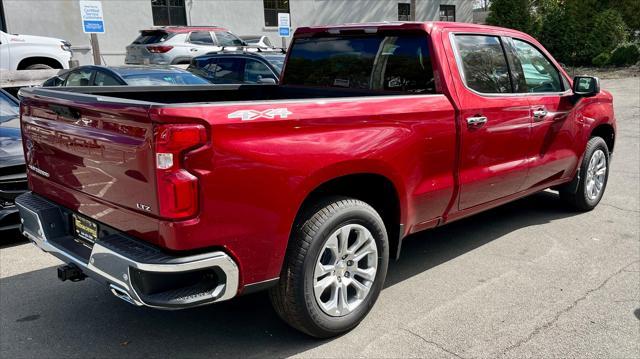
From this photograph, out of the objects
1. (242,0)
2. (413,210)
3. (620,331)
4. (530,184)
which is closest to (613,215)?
(530,184)

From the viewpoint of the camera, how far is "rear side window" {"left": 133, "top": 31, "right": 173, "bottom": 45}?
59.3ft

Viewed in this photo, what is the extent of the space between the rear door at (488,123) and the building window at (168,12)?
66.9 ft

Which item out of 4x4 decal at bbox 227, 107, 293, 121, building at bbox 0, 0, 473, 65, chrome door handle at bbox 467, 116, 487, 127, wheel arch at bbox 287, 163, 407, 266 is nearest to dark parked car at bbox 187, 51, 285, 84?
chrome door handle at bbox 467, 116, 487, 127

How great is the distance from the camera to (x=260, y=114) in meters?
2.91

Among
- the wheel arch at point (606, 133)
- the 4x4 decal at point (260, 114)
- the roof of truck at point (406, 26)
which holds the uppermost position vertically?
the roof of truck at point (406, 26)

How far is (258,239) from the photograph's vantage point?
3.01m

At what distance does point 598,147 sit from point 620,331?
2.86m

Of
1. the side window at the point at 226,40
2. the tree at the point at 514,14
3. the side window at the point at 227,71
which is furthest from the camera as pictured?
the tree at the point at 514,14

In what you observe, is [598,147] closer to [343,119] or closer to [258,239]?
[343,119]

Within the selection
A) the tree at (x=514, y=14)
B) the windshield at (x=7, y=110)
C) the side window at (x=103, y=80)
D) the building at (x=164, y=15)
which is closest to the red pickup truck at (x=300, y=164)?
the windshield at (x=7, y=110)

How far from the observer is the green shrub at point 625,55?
20344 mm

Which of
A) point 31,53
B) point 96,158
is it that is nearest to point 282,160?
point 96,158

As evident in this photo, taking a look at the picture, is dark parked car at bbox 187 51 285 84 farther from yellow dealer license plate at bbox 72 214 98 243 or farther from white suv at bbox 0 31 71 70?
yellow dealer license plate at bbox 72 214 98 243

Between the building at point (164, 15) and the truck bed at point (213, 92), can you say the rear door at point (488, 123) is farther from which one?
the building at point (164, 15)
